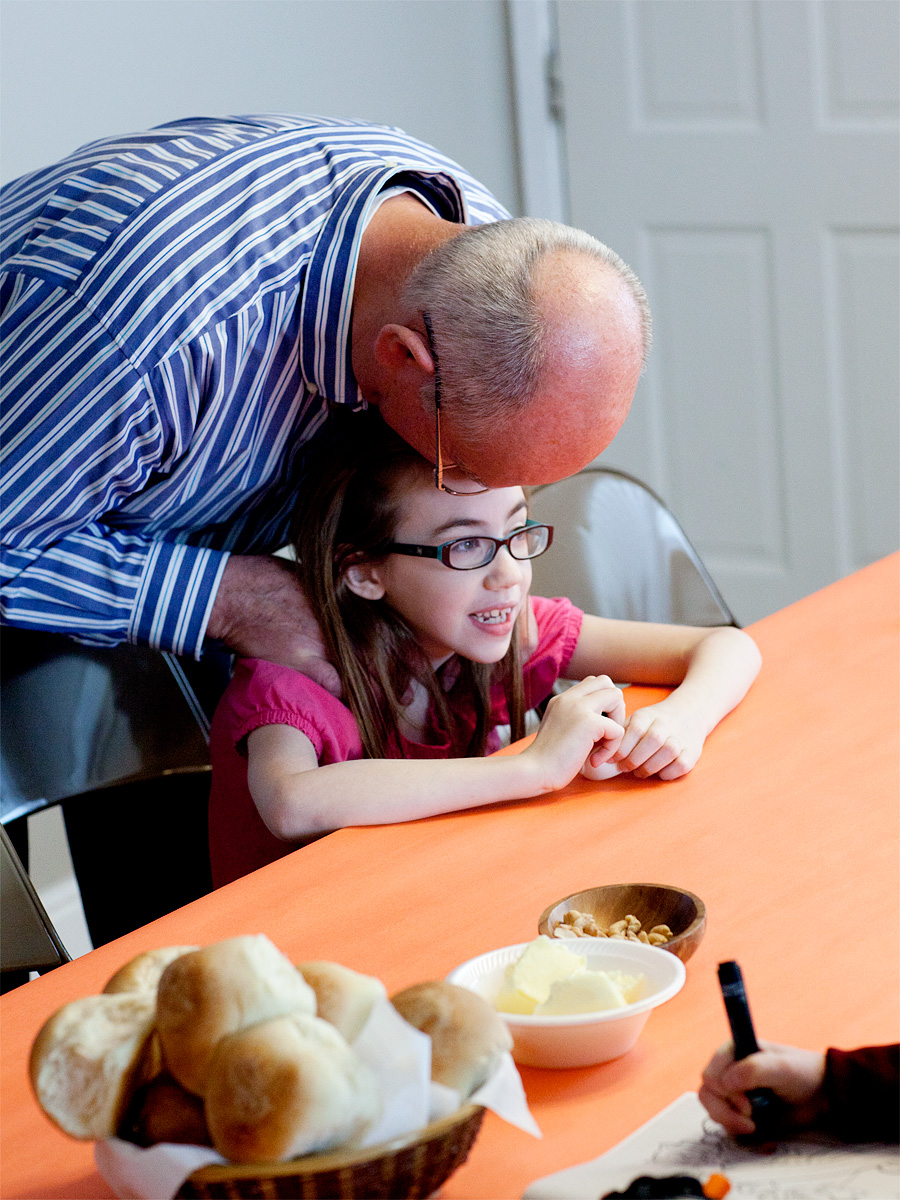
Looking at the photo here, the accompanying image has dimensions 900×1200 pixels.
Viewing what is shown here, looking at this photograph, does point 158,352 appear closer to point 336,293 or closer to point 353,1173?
point 336,293

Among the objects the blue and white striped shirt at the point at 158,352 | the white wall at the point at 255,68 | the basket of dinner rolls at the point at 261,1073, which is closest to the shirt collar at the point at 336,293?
the blue and white striped shirt at the point at 158,352

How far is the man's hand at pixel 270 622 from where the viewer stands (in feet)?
4.83

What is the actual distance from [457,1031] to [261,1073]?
0.35 feet

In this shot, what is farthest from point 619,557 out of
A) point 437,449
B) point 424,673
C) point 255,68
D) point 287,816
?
point 255,68

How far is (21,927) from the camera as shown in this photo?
1.26 metres

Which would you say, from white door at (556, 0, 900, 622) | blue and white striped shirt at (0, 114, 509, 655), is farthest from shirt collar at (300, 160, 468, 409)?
white door at (556, 0, 900, 622)

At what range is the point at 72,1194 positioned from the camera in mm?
714

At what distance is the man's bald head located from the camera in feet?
4.09

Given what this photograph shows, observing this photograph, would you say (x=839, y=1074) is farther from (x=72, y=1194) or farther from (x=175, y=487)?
(x=175, y=487)

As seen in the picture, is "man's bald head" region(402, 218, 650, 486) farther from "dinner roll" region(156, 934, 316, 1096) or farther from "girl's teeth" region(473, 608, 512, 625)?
"dinner roll" region(156, 934, 316, 1096)

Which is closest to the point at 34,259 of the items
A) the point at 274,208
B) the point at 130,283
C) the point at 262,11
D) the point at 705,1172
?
the point at 130,283

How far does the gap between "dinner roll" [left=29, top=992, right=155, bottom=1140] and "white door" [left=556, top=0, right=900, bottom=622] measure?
9.32 ft

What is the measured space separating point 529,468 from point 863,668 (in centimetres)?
42

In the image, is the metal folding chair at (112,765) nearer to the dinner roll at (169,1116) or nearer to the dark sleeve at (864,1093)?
the dinner roll at (169,1116)
